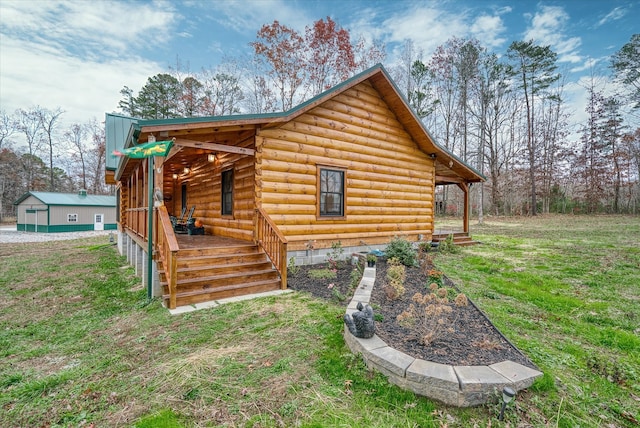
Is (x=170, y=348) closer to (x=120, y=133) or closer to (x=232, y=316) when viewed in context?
(x=232, y=316)

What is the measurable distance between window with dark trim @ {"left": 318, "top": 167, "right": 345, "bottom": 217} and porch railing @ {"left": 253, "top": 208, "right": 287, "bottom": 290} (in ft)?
6.49

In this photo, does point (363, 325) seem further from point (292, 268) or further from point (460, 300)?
point (292, 268)

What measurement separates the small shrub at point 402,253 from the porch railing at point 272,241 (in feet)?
10.5

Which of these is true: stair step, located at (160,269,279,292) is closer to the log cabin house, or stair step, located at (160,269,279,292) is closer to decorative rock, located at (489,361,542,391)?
the log cabin house

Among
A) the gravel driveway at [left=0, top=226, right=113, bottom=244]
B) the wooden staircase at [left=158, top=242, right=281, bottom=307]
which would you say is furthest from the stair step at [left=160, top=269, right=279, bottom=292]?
the gravel driveway at [left=0, top=226, right=113, bottom=244]

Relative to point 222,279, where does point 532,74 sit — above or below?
above

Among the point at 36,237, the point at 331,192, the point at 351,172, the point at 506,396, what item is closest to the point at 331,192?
the point at 331,192

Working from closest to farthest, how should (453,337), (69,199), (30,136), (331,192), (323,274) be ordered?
(453,337), (323,274), (331,192), (69,199), (30,136)

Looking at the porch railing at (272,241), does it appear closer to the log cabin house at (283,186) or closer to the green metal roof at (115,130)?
the log cabin house at (283,186)

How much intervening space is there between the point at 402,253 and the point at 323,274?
2.30 metres

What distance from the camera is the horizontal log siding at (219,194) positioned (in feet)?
24.1

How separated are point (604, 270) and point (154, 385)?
372 inches

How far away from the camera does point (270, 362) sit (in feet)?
10.2

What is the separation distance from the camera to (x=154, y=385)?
278 centimetres
